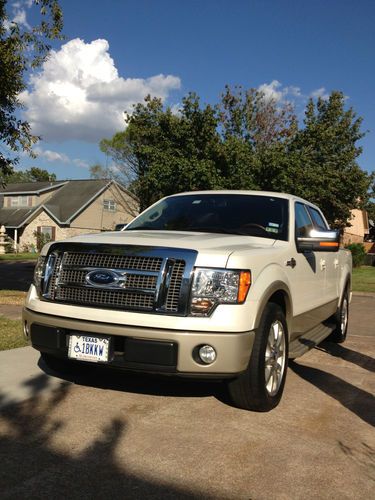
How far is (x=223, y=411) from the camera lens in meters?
4.24

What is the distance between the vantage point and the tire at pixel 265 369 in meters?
3.96

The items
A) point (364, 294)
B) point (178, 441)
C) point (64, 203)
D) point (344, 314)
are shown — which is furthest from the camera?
point (64, 203)

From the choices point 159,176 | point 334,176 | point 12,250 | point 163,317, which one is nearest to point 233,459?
point 163,317

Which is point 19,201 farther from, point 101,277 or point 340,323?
point 101,277

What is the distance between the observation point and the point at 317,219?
6.86 m

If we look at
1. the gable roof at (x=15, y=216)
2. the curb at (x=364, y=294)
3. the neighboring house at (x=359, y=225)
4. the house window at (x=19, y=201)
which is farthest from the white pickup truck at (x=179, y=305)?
the neighboring house at (x=359, y=225)

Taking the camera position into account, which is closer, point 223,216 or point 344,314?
point 223,216

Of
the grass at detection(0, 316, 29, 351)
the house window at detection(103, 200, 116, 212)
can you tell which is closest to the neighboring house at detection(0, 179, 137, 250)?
the house window at detection(103, 200, 116, 212)

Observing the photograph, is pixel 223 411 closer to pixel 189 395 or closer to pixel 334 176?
pixel 189 395

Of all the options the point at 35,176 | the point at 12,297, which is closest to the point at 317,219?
the point at 12,297

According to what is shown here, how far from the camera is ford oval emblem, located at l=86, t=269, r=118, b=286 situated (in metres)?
3.98

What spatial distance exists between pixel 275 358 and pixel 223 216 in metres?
1.62

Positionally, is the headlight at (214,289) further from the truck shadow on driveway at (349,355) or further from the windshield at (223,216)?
the truck shadow on driveway at (349,355)

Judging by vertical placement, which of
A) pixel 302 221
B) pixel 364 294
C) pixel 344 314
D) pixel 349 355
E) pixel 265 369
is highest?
pixel 302 221
